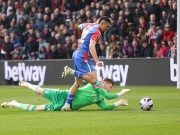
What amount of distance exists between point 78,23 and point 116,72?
3.78 metres

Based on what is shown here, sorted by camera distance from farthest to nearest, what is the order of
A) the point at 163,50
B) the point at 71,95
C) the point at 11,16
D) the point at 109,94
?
the point at 11,16 → the point at 163,50 → the point at 71,95 → the point at 109,94

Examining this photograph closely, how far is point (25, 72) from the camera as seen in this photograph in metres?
32.6

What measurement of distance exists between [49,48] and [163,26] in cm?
619

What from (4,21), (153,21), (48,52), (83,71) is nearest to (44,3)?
(4,21)

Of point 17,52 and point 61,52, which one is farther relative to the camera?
point 17,52

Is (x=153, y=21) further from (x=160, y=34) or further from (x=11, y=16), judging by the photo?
(x=11, y=16)

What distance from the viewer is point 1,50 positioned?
115ft

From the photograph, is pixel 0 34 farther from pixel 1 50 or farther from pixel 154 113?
pixel 154 113

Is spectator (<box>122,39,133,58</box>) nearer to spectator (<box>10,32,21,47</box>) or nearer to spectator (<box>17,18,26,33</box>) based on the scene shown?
spectator (<box>10,32,21,47</box>)

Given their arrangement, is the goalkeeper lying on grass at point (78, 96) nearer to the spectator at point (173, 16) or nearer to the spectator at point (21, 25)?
the spectator at point (173, 16)

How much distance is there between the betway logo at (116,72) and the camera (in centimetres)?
2919

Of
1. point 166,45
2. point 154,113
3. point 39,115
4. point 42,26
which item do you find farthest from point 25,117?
point 42,26

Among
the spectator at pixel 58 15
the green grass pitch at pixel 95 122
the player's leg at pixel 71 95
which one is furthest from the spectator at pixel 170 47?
the player's leg at pixel 71 95

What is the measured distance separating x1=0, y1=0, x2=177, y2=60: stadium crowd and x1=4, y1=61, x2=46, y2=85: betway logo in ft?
3.61
